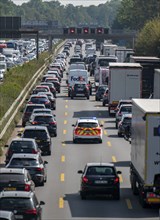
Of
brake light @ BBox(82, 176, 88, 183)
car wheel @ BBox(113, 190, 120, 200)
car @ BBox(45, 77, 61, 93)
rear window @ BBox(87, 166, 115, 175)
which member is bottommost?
car @ BBox(45, 77, 61, 93)

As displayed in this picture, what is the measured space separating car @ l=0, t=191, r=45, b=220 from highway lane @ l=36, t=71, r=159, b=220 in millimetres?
3547

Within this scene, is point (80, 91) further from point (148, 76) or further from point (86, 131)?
point (86, 131)

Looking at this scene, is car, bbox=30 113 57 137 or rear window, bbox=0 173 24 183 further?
car, bbox=30 113 57 137

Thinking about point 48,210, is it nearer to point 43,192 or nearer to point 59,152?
point 43,192

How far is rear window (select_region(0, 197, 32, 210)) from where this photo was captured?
31000mm

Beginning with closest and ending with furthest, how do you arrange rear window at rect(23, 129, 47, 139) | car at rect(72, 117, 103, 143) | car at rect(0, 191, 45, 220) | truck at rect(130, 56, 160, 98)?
car at rect(0, 191, 45, 220), rear window at rect(23, 129, 47, 139), car at rect(72, 117, 103, 143), truck at rect(130, 56, 160, 98)

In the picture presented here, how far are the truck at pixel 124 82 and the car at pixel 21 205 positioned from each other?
44.0m

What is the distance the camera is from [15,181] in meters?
36.2

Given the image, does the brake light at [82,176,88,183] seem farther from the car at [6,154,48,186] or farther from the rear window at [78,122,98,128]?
the rear window at [78,122,98,128]

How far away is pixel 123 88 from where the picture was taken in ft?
250

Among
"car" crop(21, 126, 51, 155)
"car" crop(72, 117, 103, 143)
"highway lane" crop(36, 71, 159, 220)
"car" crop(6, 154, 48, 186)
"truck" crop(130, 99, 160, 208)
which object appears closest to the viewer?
"truck" crop(130, 99, 160, 208)

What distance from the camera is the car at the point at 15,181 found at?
36.0 meters

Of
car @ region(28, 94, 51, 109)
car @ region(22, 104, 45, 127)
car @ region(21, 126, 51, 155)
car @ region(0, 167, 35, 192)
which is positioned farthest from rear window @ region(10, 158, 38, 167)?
car @ region(28, 94, 51, 109)

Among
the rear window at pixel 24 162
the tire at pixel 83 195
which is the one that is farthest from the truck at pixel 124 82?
the tire at pixel 83 195
